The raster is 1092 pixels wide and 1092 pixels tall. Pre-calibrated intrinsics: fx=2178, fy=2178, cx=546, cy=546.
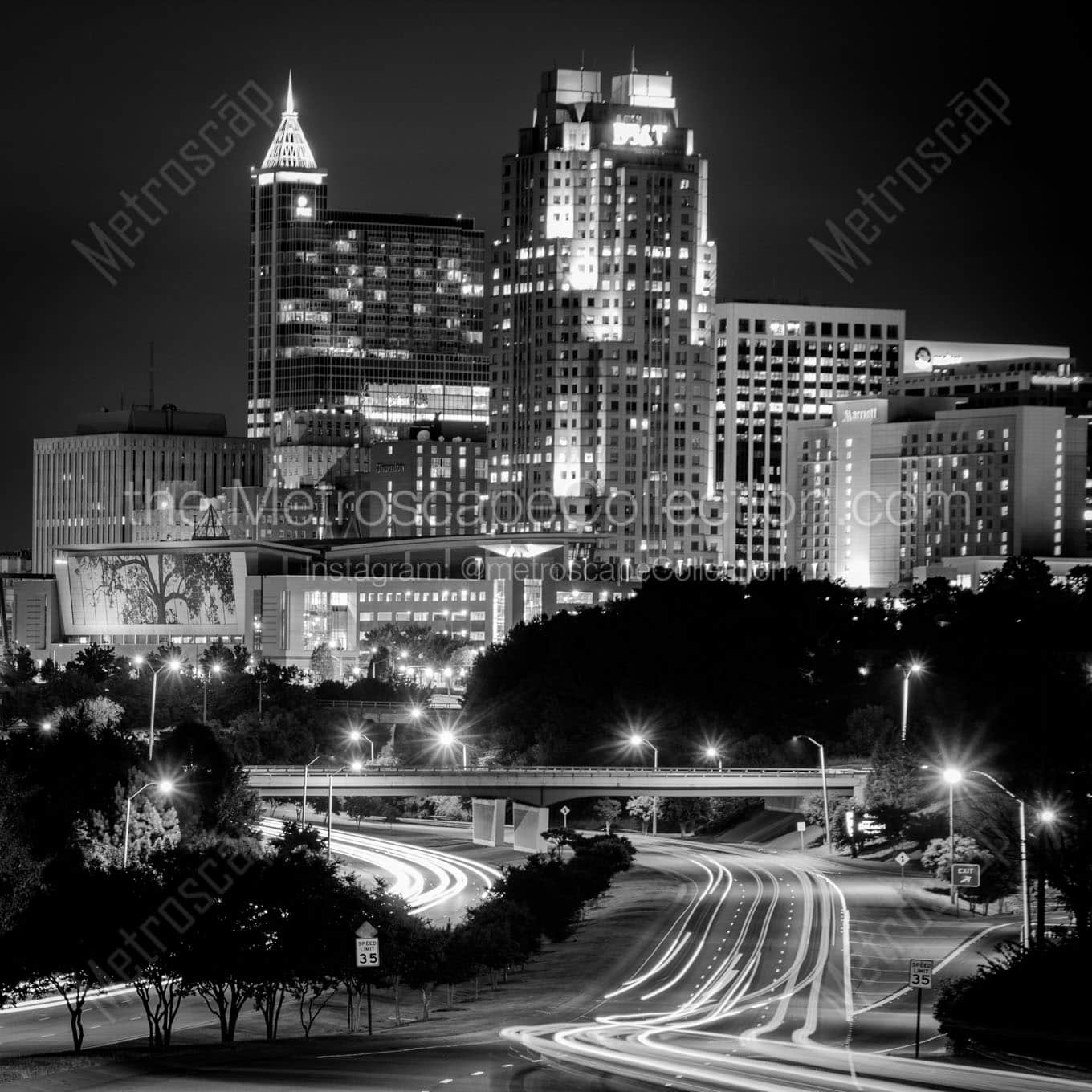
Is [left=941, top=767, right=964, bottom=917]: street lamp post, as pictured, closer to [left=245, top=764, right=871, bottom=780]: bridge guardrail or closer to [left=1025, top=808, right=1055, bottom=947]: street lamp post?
[left=1025, top=808, right=1055, bottom=947]: street lamp post

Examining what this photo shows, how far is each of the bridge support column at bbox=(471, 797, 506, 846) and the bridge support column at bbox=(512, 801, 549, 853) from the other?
215 centimetres

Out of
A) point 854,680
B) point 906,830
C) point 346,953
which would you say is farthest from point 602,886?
point 854,680

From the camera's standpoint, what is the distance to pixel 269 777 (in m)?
136

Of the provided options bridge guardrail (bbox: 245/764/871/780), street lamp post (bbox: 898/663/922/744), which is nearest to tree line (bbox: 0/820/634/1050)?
bridge guardrail (bbox: 245/764/871/780)

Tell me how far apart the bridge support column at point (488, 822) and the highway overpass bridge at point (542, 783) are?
451 centimetres

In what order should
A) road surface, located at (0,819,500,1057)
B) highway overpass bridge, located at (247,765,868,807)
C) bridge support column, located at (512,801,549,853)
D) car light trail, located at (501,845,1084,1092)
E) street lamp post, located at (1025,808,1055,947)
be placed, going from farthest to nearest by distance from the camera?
bridge support column, located at (512,801,549,853) → highway overpass bridge, located at (247,765,868,807) → road surface, located at (0,819,500,1057) → street lamp post, located at (1025,808,1055,947) → car light trail, located at (501,845,1084,1092)

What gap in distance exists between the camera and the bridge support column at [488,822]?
152 metres

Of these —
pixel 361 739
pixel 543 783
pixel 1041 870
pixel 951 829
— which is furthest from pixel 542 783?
pixel 1041 870

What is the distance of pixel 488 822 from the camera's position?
15350 cm

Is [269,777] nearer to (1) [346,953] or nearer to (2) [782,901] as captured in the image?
(2) [782,901]

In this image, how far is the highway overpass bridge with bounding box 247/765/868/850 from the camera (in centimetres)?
13562

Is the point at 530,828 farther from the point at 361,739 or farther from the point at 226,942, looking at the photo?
the point at 226,942

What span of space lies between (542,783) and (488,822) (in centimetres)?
1442

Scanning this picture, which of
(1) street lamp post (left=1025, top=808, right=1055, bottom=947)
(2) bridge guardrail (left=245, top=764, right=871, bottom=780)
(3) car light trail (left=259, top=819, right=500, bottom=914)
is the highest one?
(1) street lamp post (left=1025, top=808, right=1055, bottom=947)
